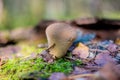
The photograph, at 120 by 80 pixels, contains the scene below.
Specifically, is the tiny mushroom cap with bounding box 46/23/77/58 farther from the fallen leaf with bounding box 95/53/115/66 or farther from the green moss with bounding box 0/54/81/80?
the fallen leaf with bounding box 95/53/115/66

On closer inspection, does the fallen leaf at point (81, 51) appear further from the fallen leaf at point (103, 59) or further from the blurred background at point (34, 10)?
the blurred background at point (34, 10)

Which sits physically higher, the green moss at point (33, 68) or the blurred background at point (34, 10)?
the green moss at point (33, 68)

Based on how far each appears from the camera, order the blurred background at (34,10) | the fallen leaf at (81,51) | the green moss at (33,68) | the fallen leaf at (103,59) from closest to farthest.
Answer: the green moss at (33,68) → the fallen leaf at (103,59) → the fallen leaf at (81,51) → the blurred background at (34,10)

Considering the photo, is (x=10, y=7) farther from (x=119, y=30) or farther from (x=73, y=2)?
(x=119, y=30)

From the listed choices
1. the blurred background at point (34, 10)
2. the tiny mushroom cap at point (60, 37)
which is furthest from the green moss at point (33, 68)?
the blurred background at point (34, 10)

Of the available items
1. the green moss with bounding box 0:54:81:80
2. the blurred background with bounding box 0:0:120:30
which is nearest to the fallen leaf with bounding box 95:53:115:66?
the green moss with bounding box 0:54:81:80

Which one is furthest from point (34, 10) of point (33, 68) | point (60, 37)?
point (33, 68)

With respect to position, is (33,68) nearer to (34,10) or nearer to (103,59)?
(103,59)
